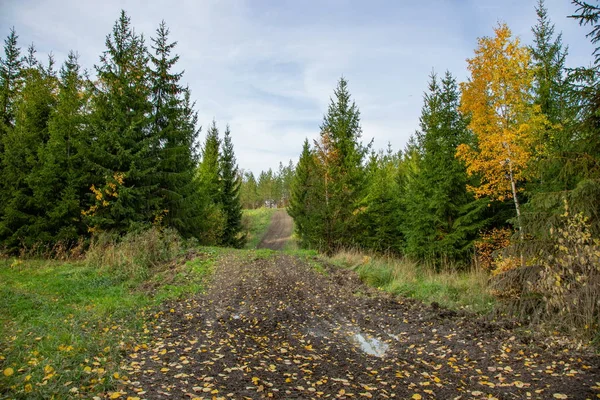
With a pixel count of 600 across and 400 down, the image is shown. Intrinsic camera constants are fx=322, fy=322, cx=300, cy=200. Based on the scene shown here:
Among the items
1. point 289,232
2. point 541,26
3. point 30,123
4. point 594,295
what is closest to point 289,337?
point 594,295

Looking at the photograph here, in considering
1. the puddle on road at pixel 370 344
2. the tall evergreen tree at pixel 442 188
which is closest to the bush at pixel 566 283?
the puddle on road at pixel 370 344

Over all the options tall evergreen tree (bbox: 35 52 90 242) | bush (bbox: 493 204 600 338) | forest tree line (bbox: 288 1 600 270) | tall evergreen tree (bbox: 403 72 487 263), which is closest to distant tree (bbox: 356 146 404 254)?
forest tree line (bbox: 288 1 600 270)

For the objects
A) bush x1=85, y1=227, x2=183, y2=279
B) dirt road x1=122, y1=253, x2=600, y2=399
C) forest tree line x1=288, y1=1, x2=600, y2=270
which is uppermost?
forest tree line x1=288, y1=1, x2=600, y2=270

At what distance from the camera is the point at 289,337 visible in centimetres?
570

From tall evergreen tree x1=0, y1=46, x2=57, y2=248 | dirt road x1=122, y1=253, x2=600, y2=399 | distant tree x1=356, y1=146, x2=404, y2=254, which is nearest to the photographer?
dirt road x1=122, y1=253, x2=600, y2=399

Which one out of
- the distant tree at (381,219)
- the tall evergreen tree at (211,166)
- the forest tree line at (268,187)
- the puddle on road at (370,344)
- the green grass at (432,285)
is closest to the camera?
the puddle on road at (370,344)

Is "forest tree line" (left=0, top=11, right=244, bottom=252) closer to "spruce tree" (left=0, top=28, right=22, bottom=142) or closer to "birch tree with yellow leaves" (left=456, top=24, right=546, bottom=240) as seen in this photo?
"spruce tree" (left=0, top=28, right=22, bottom=142)

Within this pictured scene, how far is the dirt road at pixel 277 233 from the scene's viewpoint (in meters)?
33.7

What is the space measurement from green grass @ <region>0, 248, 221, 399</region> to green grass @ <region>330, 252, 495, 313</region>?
17.3 feet

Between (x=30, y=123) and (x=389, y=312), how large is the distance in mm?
17078

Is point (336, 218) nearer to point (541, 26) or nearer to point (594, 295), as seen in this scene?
point (594, 295)

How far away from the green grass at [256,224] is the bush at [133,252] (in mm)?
17144

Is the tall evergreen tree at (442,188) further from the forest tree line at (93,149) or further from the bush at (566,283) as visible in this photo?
the forest tree line at (93,149)

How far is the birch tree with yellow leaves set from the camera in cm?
1111
